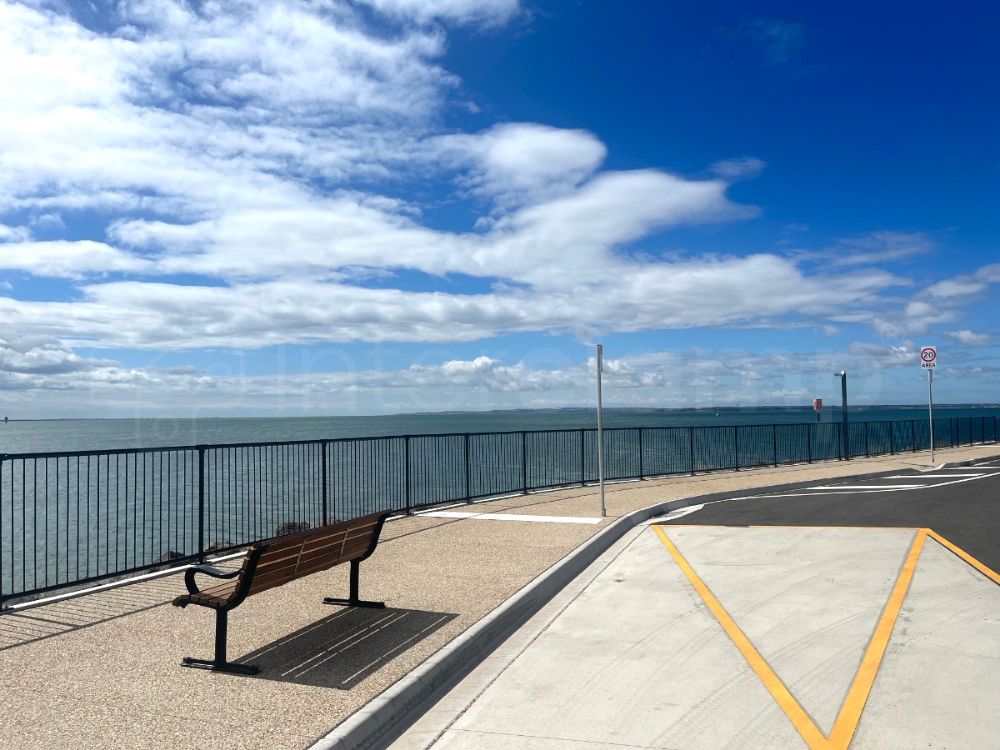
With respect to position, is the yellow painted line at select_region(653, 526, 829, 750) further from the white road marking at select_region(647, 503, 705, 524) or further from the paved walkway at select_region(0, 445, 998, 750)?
the white road marking at select_region(647, 503, 705, 524)

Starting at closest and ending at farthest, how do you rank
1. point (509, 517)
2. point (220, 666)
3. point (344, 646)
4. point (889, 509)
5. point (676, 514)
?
point (220, 666) → point (344, 646) → point (509, 517) → point (889, 509) → point (676, 514)

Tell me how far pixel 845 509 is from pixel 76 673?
486 inches

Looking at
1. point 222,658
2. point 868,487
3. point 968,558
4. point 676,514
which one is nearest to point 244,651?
point 222,658

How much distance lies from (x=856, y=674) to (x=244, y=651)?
172 inches

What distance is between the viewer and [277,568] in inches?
239

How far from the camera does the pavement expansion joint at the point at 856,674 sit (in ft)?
15.3

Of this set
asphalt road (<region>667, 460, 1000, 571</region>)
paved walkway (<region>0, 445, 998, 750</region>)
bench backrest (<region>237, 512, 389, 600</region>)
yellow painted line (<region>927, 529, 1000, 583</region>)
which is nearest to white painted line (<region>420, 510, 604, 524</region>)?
asphalt road (<region>667, 460, 1000, 571</region>)

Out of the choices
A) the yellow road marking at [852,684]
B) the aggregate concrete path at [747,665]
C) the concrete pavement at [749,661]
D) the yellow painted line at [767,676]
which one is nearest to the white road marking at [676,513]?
the concrete pavement at [749,661]

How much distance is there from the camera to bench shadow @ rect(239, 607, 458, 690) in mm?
5535

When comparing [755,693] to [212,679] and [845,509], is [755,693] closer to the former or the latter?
[212,679]

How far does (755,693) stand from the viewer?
530 centimetres

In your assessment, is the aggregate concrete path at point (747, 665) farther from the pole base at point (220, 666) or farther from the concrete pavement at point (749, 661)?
the pole base at point (220, 666)

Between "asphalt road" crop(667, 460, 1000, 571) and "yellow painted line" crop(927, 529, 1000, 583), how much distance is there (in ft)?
0.29

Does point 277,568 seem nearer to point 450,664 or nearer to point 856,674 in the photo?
point 450,664
